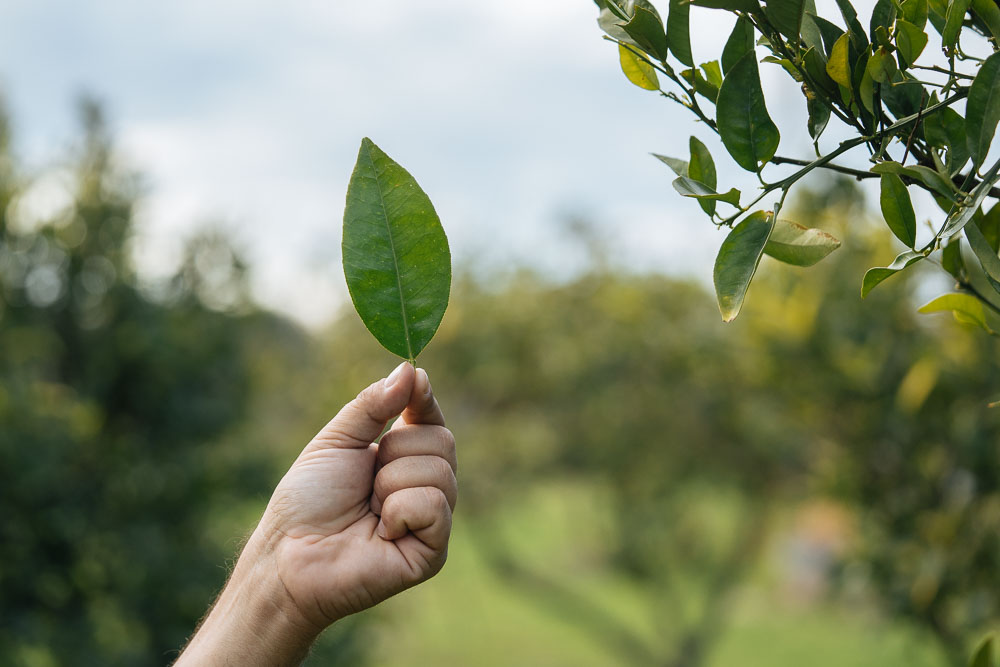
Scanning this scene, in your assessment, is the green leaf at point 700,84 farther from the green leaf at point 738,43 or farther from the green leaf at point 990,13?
the green leaf at point 990,13

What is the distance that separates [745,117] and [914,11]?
19 centimetres

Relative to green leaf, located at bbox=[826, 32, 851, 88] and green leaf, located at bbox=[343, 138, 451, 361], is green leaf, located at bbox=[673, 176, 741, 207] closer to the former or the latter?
green leaf, located at bbox=[826, 32, 851, 88]

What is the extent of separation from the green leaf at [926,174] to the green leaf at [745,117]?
0.10 meters

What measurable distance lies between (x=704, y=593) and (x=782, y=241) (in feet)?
26.5

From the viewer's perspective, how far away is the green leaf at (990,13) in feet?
2.60

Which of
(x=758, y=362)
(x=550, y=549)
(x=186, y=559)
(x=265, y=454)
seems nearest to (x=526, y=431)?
(x=265, y=454)

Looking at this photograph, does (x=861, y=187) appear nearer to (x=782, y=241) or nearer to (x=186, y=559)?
(x=782, y=241)

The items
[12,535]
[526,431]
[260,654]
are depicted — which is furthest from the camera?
[526,431]

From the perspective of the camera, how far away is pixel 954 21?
30.3 inches

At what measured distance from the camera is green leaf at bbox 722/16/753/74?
0.81 metres

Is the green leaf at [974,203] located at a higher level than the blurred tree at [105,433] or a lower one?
higher

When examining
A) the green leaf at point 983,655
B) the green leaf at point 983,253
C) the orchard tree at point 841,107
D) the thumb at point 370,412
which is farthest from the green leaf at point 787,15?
the green leaf at point 983,655

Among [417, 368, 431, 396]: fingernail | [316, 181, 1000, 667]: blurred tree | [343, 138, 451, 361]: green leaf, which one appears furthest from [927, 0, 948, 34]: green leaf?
[316, 181, 1000, 667]: blurred tree

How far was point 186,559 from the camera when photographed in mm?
4629
